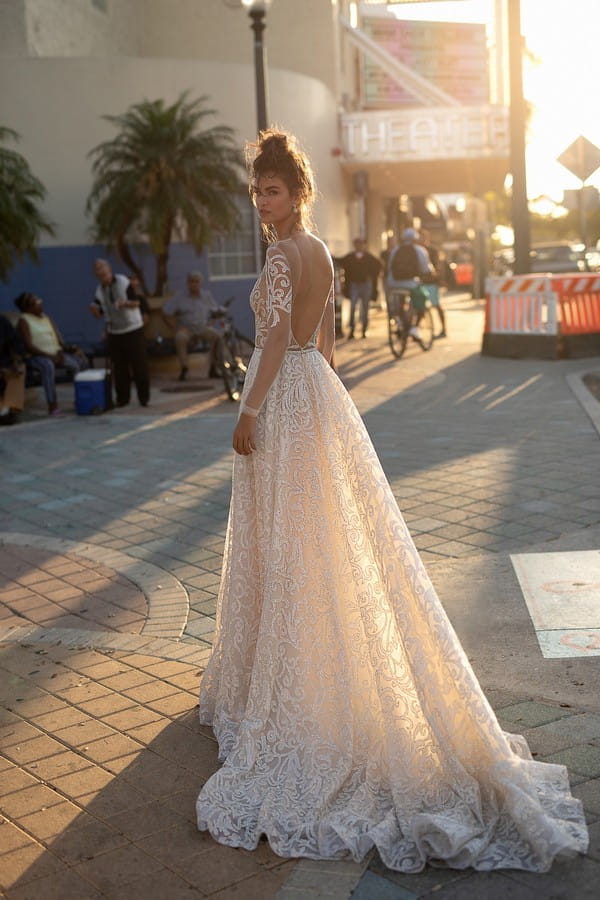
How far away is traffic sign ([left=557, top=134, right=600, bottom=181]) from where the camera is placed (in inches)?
719

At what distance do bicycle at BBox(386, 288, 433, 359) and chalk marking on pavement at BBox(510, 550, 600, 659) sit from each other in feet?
36.5

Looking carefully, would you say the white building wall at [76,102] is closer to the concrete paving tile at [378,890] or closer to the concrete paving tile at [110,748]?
the concrete paving tile at [110,748]

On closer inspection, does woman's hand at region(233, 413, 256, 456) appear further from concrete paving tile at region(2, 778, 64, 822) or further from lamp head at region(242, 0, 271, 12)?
lamp head at region(242, 0, 271, 12)

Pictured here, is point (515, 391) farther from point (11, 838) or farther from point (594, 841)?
point (11, 838)

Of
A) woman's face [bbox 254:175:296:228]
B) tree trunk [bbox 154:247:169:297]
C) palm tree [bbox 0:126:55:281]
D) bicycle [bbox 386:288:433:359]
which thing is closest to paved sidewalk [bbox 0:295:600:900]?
woman's face [bbox 254:175:296:228]

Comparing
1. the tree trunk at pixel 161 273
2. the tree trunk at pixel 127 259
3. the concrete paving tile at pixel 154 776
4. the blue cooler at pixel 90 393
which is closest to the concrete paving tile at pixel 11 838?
the concrete paving tile at pixel 154 776

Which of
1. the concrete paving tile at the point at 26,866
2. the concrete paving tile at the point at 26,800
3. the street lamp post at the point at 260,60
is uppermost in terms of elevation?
the street lamp post at the point at 260,60

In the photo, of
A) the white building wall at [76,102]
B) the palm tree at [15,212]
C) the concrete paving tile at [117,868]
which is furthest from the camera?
the white building wall at [76,102]

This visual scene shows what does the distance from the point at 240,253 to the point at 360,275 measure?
211cm

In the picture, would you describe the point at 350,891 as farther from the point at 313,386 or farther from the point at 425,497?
the point at 425,497

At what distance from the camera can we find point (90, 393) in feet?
42.4

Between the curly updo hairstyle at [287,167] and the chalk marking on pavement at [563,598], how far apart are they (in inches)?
81.6

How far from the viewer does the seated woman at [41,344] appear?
43.2 feet

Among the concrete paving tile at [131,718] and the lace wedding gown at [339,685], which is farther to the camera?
the concrete paving tile at [131,718]
